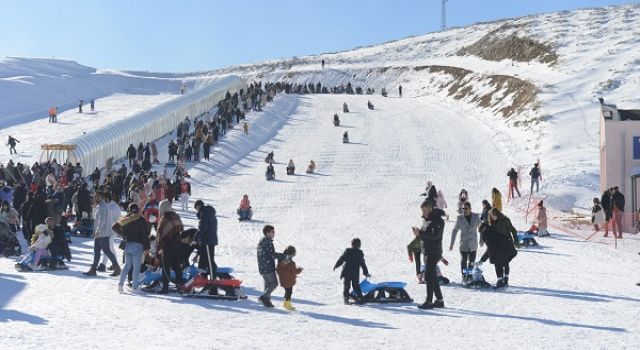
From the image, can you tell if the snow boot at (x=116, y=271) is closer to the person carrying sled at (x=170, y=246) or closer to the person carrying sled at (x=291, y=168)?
the person carrying sled at (x=170, y=246)

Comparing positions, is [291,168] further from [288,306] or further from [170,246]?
[288,306]

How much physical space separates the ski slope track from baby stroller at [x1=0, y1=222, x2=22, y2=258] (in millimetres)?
570

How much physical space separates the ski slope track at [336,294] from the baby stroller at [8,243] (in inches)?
22.5

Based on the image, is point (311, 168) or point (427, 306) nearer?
point (427, 306)

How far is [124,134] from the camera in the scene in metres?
43.2

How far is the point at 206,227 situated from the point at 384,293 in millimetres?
2763

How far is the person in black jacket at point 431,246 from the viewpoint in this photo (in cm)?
1307

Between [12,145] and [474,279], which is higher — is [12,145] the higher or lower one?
the higher one

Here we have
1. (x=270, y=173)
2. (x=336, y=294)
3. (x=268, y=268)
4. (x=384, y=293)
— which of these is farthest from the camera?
(x=270, y=173)

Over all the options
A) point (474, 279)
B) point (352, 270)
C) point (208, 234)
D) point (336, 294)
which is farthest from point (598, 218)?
point (208, 234)

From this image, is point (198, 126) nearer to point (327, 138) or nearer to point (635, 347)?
point (327, 138)

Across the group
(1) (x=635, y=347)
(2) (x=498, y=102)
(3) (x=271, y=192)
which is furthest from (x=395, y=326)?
(2) (x=498, y=102)

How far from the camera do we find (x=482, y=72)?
73.3m

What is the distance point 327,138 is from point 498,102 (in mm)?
15558
